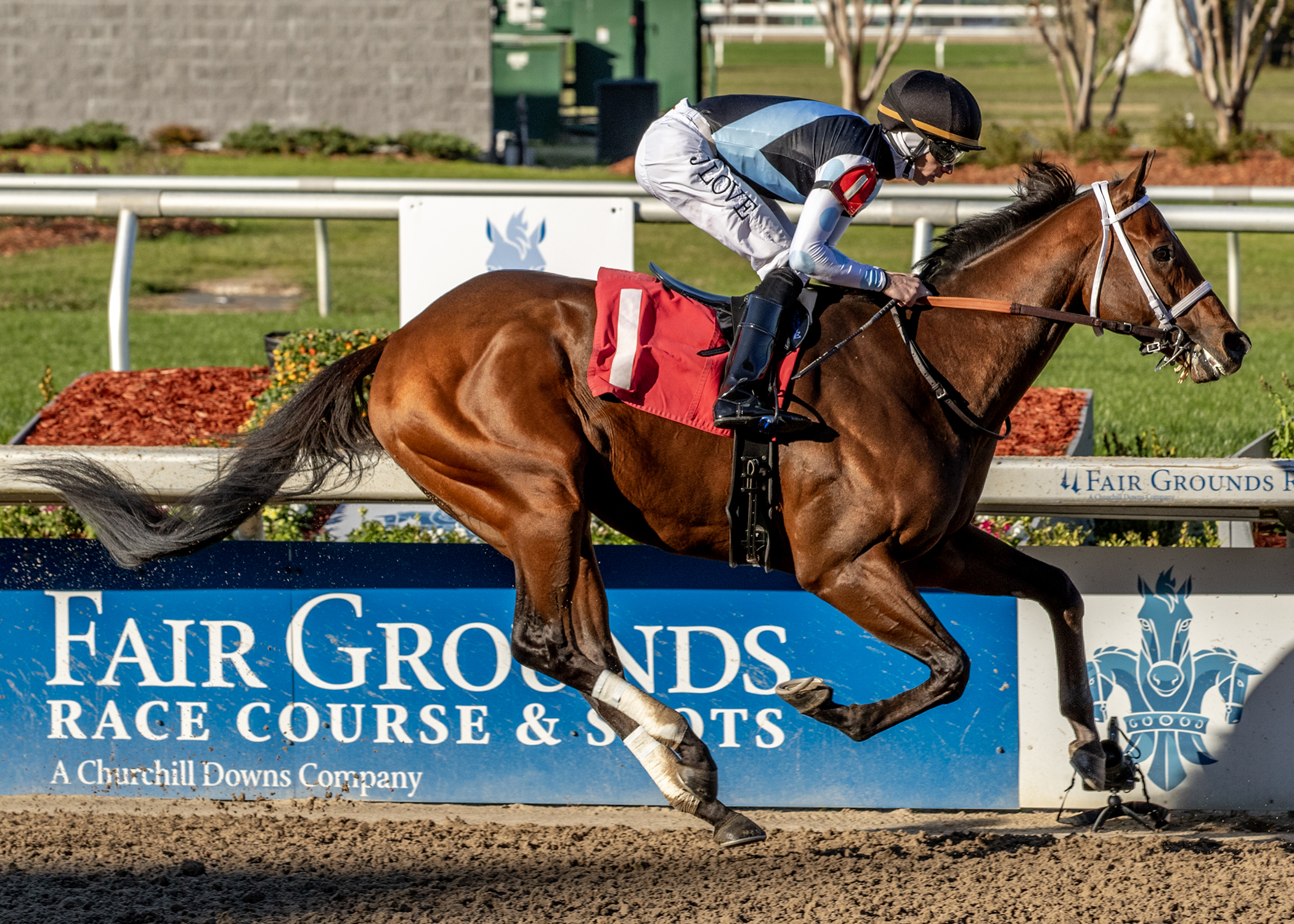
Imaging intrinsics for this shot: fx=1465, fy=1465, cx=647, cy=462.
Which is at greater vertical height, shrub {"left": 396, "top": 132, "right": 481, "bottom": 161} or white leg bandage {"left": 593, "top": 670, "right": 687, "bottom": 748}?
shrub {"left": 396, "top": 132, "right": 481, "bottom": 161}

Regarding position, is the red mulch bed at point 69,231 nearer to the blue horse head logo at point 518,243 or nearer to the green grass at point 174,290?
the green grass at point 174,290

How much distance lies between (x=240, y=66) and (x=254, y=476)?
26049mm

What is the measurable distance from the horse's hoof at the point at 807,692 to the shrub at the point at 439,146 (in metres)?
22.9

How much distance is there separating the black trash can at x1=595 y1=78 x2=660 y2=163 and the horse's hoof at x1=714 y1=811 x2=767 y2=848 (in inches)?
976

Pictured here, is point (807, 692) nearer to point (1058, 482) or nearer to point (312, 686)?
point (1058, 482)

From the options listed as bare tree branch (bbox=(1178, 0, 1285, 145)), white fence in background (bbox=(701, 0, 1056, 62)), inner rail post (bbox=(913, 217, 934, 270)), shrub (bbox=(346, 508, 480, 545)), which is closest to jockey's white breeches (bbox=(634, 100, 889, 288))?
shrub (bbox=(346, 508, 480, 545))

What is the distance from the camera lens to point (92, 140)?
2527 cm

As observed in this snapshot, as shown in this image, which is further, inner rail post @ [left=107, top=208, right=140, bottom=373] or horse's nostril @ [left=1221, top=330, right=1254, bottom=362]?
inner rail post @ [left=107, top=208, right=140, bottom=373]

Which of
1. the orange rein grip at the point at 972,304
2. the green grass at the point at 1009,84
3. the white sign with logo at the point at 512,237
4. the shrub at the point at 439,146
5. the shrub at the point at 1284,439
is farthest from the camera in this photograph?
the green grass at the point at 1009,84

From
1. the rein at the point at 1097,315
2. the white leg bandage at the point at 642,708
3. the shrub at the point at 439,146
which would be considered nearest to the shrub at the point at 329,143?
the shrub at the point at 439,146

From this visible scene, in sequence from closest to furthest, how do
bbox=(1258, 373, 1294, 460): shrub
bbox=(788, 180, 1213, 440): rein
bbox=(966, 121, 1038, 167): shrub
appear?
bbox=(788, 180, 1213, 440): rein → bbox=(1258, 373, 1294, 460): shrub → bbox=(966, 121, 1038, 167): shrub

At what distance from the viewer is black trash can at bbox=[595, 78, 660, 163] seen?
27812mm

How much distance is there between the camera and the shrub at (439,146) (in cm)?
2547

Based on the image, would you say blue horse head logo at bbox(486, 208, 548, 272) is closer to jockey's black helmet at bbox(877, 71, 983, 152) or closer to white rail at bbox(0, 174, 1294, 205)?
white rail at bbox(0, 174, 1294, 205)
